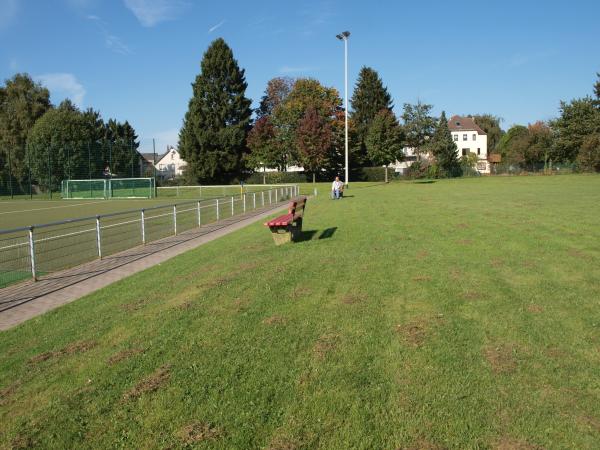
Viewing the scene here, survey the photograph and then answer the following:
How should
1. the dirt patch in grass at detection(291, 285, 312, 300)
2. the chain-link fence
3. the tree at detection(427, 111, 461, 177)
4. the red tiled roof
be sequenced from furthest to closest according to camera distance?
1. the red tiled roof
2. the tree at detection(427, 111, 461, 177)
3. the chain-link fence
4. the dirt patch in grass at detection(291, 285, 312, 300)

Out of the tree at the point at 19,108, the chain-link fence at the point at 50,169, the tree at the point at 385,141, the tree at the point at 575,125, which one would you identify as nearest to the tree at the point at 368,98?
the tree at the point at 385,141

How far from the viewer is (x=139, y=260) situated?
10.3 m

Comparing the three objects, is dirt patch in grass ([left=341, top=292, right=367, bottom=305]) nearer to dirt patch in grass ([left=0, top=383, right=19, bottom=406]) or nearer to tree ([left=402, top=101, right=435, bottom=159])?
dirt patch in grass ([left=0, top=383, right=19, bottom=406])

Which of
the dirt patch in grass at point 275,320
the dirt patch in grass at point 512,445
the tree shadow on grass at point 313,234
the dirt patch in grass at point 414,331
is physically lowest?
the dirt patch in grass at point 512,445

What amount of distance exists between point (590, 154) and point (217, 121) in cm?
4511

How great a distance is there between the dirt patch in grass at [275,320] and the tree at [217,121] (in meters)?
57.6

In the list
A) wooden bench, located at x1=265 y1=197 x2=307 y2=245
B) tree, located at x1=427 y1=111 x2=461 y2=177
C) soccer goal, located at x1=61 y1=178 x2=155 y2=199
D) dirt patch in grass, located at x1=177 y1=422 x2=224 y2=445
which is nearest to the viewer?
dirt patch in grass, located at x1=177 y1=422 x2=224 y2=445

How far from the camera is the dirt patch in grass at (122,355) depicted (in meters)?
4.38

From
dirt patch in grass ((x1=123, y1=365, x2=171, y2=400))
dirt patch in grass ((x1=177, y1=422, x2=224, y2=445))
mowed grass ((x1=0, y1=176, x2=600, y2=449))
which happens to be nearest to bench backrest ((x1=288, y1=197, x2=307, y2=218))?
mowed grass ((x1=0, y1=176, x2=600, y2=449))

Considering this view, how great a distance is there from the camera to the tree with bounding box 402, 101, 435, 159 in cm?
6644

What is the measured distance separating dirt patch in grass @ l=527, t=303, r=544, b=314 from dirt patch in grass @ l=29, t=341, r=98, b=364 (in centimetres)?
464

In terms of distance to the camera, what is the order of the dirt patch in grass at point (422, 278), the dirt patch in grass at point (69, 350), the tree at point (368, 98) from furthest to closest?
1. the tree at point (368, 98)
2. the dirt patch in grass at point (422, 278)
3. the dirt patch in grass at point (69, 350)

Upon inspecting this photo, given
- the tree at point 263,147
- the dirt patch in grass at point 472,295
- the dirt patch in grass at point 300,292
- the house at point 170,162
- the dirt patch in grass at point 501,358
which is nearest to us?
the dirt patch in grass at point 501,358

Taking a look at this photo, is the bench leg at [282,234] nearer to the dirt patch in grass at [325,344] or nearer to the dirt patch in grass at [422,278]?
the dirt patch in grass at [422,278]
